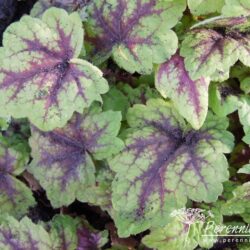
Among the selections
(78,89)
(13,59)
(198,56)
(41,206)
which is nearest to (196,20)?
(198,56)

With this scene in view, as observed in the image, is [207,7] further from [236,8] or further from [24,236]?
[24,236]

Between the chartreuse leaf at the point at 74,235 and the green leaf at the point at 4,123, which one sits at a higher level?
the green leaf at the point at 4,123

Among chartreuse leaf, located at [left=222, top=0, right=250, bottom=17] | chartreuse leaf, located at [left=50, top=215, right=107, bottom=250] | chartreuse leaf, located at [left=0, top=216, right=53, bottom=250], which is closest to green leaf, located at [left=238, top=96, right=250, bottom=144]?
chartreuse leaf, located at [left=222, top=0, right=250, bottom=17]

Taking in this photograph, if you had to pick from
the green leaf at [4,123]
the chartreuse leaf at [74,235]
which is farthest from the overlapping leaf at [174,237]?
the green leaf at [4,123]

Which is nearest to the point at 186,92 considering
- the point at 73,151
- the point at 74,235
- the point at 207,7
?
the point at 207,7

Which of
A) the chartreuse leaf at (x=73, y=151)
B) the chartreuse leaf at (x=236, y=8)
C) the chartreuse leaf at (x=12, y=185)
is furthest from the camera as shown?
the chartreuse leaf at (x=12, y=185)

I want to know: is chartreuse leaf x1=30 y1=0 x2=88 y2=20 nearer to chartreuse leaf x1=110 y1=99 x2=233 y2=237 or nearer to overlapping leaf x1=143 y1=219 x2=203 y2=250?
chartreuse leaf x1=110 y1=99 x2=233 y2=237

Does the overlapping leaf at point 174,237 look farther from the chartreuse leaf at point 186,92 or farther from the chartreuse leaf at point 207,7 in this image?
the chartreuse leaf at point 207,7
